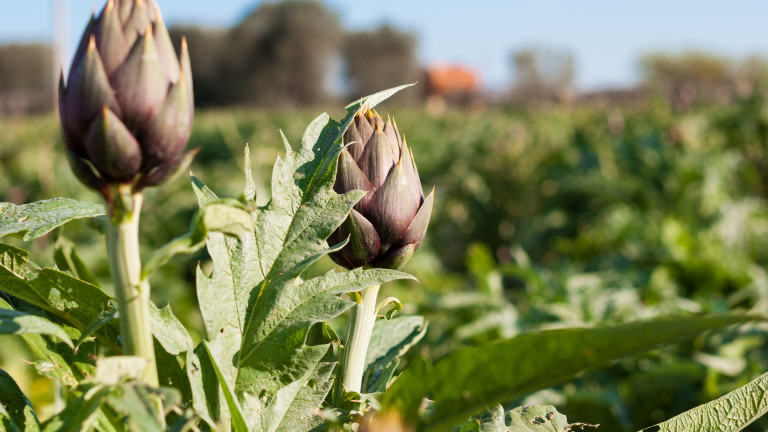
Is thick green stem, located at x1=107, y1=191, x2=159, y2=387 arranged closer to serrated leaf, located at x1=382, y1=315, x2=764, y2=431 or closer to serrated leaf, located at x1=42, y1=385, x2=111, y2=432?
serrated leaf, located at x1=42, y1=385, x2=111, y2=432

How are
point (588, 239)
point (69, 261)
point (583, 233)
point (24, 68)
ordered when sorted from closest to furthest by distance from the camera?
point (69, 261)
point (588, 239)
point (583, 233)
point (24, 68)

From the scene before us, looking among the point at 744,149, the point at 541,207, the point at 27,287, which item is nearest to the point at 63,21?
the point at 541,207

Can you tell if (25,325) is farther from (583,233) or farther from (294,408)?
(583,233)

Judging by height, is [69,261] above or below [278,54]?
above

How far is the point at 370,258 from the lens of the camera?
47 centimetres

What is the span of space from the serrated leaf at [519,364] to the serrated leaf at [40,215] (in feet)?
0.82

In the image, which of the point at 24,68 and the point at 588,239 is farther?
the point at 24,68

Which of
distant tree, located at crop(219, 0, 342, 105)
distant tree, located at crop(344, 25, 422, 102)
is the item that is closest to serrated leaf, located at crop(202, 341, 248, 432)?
distant tree, located at crop(219, 0, 342, 105)

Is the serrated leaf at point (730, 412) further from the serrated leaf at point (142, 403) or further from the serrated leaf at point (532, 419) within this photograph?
the serrated leaf at point (142, 403)

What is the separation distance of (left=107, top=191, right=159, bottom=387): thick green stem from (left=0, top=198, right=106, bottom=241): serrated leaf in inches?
3.5

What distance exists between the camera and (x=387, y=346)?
569mm

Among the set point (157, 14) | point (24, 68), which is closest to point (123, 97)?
point (157, 14)

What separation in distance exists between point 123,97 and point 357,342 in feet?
0.76

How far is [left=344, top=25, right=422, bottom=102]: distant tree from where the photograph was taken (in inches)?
1038
